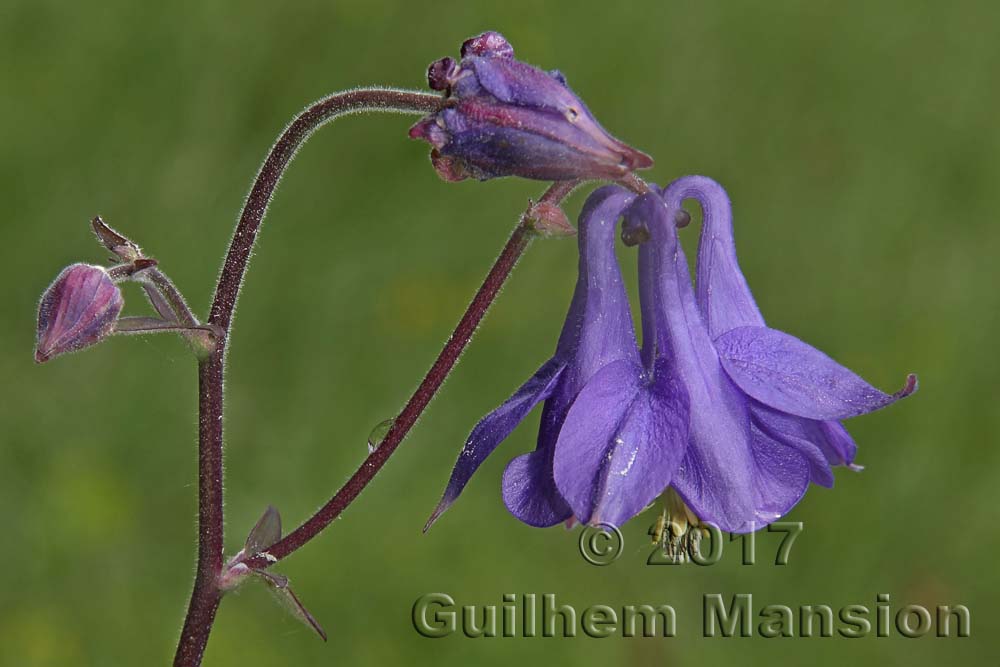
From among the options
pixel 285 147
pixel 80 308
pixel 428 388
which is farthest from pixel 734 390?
pixel 80 308

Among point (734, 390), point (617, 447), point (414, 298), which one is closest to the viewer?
point (617, 447)

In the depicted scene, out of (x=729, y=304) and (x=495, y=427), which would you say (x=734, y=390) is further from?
(x=495, y=427)

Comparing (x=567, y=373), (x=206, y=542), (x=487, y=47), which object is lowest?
(x=206, y=542)

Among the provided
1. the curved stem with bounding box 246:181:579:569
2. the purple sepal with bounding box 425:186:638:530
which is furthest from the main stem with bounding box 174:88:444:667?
the purple sepal with bounding box 425:186:638:530

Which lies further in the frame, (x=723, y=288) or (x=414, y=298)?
(x=414, y=298)

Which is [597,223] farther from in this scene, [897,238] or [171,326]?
[897,238]

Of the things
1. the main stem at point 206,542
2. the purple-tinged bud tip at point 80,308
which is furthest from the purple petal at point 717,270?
the purple-tinged bud tip at point 80,308

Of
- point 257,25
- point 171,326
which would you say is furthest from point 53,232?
point 171,326
